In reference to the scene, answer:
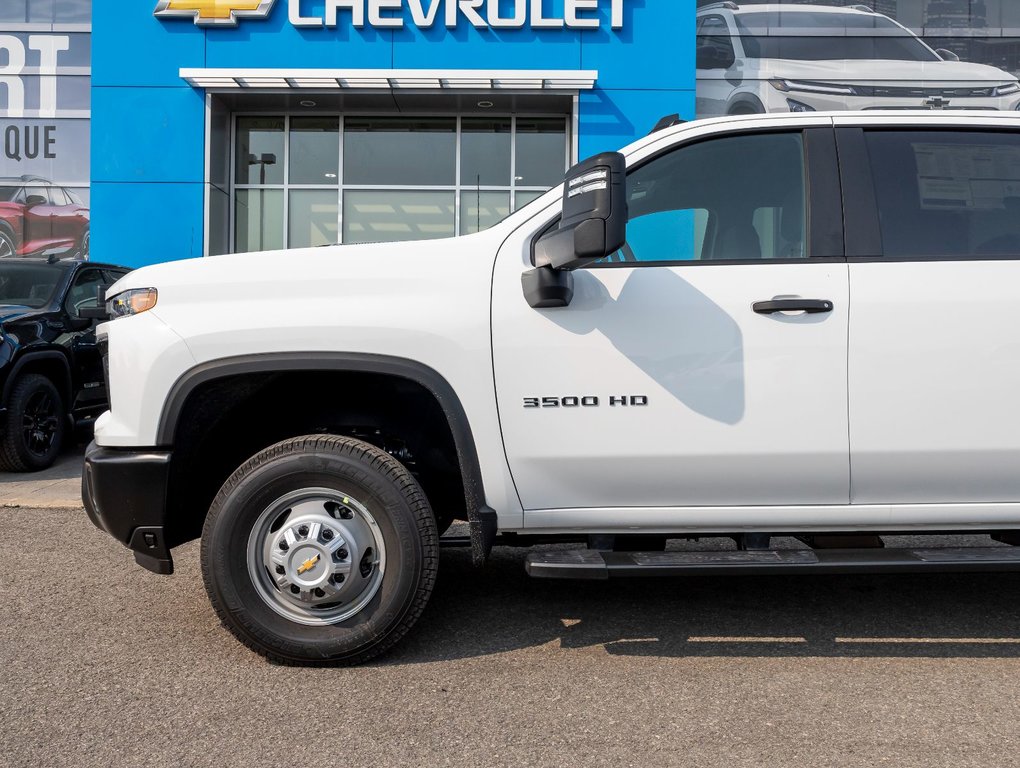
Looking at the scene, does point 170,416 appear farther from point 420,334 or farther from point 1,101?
point 1,101

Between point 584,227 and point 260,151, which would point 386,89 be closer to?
→ point 260,151

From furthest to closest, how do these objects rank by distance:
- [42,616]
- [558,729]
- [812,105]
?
[812,105]
[42,616]
[558,729]

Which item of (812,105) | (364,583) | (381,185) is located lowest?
(364,583)

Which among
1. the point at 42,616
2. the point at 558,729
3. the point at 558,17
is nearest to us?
the point at 558,729

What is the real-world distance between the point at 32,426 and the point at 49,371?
1.78 feet

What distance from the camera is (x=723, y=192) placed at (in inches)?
132

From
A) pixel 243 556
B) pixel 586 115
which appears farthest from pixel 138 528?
pixel 586 115

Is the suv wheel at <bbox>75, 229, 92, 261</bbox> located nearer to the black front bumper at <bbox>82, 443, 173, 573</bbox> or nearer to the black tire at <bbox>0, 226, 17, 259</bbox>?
the black tire at <bbox>0, 226, 17, 259</bbox>

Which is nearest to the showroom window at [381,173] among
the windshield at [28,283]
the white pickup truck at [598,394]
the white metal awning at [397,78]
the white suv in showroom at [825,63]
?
the white metal awning at [397,78]

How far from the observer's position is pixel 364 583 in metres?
3.17

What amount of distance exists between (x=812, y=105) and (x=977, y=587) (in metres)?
11.9

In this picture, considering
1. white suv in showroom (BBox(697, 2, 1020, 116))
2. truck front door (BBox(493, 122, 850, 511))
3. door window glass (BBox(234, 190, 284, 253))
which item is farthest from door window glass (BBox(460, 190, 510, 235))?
truck front door (BBox(493, 122, 850, 511))

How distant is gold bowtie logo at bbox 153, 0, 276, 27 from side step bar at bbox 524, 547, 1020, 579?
40.3 feet

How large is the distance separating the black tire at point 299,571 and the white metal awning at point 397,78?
11.0 meters
